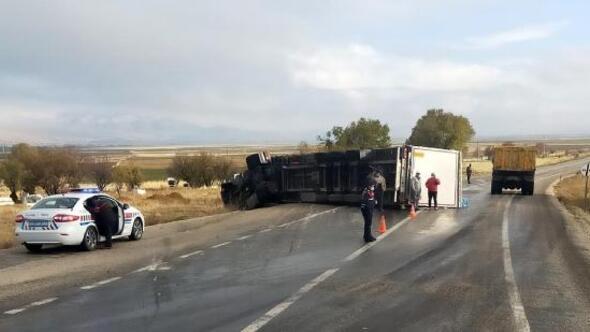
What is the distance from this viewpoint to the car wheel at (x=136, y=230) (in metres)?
16.4

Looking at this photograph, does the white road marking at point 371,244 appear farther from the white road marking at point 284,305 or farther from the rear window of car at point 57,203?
the rear window of car at point 57,203

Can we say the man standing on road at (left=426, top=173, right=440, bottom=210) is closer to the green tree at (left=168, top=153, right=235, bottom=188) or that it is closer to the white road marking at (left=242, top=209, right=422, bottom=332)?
the white road marking at (left=242, top=209, right=422, bottom=332)

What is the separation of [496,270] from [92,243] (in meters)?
8.72

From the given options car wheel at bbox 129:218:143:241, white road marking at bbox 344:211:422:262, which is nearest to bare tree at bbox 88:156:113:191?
car wheel at bbox 129:218:143:241

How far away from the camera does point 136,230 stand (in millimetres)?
16516

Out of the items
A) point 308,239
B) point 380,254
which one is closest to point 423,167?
point 308,239

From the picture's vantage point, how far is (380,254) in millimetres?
12930

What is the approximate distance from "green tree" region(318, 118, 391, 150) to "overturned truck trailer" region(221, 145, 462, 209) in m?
47.9

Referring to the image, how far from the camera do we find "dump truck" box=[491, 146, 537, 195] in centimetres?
4034

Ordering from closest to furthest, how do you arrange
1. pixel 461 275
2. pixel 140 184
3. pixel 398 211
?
pixel 461 275, pixel 398 211, pixel 140 184

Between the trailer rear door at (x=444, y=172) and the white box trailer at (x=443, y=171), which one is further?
the trailer rear door at (x=444, y=172)

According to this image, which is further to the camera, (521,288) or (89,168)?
(89,168)

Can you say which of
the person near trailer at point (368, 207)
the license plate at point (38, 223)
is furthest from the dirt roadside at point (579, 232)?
the license plate at point (38, 223)

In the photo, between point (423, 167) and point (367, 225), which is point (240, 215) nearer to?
point (423, 167)
